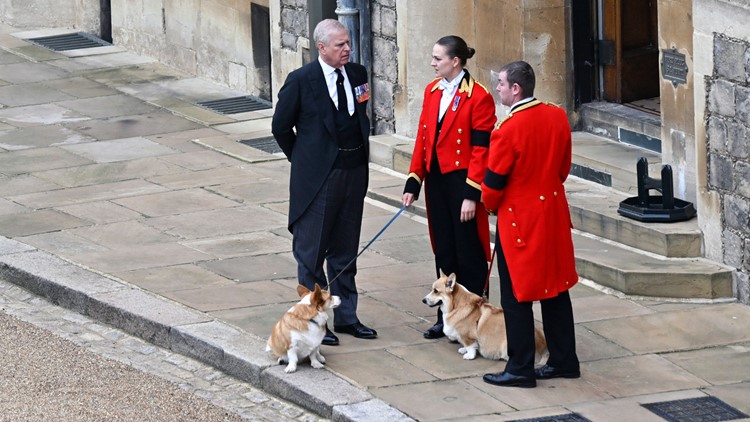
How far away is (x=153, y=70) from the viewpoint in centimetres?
1800

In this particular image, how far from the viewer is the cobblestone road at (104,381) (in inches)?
329

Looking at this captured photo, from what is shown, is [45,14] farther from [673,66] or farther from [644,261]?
[644,261]

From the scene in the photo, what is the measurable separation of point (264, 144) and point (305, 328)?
6.25 m

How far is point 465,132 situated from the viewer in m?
8.91

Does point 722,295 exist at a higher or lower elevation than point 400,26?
lower

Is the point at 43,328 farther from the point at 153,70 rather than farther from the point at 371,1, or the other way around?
the point at 153,70

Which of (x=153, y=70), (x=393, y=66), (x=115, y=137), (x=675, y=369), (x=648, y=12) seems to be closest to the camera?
(x=675, y=369)

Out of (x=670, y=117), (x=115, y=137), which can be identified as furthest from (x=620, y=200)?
(x=115, y=137)

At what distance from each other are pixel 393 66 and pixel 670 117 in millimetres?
3392

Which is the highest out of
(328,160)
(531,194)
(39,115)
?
(328,160)

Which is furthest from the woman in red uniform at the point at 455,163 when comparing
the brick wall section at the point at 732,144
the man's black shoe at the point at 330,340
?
the brick wall section at the point at 732,144

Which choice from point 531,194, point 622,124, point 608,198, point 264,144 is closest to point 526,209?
point 531,194

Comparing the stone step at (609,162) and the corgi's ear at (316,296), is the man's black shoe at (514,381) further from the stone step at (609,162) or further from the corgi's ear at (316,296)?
the stone step at (609,162)

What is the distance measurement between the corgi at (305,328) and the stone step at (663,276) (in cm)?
222
